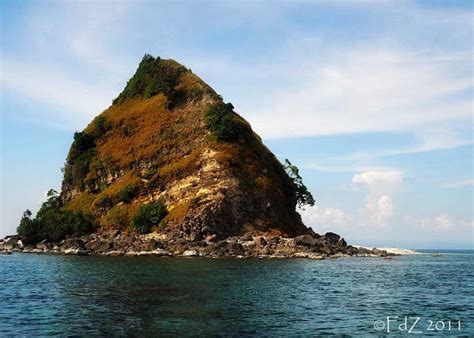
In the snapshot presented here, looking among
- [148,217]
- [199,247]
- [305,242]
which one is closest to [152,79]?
[148,217]

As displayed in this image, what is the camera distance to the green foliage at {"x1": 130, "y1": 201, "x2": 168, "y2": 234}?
104 metres

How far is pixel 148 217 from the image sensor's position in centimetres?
10475

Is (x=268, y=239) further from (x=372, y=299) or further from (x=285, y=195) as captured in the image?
(x=372, y=299)

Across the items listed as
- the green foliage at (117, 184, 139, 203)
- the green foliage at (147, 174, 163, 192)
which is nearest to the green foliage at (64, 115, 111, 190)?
the green foliage at (117, 184, 139, 203)

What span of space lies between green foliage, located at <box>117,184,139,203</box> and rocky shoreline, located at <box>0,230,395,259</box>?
37.1 feet

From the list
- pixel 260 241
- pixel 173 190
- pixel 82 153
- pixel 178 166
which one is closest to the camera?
pixel 260 241

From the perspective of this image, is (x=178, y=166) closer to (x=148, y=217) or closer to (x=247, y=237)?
(x=148, y=217)

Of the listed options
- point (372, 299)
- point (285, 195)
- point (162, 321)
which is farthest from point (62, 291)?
point (285, 195)

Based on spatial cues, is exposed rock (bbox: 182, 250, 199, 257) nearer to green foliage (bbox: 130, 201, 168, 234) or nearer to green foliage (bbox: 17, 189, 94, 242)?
green foliage (bbox: 130, 201, 168, 234)

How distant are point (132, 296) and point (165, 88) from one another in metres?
102

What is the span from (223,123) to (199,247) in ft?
120

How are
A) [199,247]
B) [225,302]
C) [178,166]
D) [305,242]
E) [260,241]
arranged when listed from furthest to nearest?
[178,166] < [305,242] < [260,241] < [199,247] < [225,302]

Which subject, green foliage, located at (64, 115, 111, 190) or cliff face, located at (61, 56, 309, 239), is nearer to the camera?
cliff face, located at (61, 56, 309, 239)

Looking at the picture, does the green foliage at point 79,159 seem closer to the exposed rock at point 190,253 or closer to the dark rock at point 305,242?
the exposed rock at point 190,253
